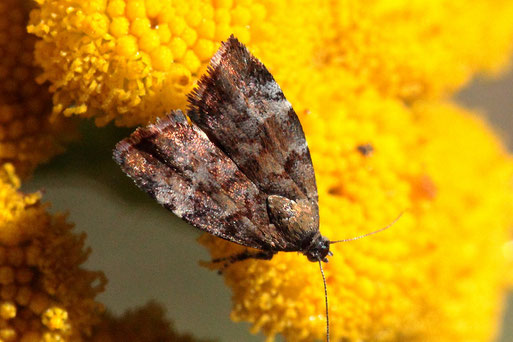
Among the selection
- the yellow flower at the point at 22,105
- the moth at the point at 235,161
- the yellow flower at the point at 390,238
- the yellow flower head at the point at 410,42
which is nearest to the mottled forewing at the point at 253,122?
the moth at the point at 235,161

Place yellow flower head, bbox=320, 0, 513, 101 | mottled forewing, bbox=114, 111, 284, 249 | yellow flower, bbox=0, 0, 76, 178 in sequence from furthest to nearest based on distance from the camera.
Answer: yellow flower head, bbox=320, 0, 513, 101, yellow flower, bbox=0, 0, 76, 178, mottled forewing, bbox=114, 111, 284, 249

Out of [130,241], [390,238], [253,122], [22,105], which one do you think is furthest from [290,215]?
[22,105]

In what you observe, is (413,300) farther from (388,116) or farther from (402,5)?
(402,5)

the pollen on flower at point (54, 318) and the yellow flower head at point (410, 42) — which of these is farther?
the yellow flower head at point (410, 42)

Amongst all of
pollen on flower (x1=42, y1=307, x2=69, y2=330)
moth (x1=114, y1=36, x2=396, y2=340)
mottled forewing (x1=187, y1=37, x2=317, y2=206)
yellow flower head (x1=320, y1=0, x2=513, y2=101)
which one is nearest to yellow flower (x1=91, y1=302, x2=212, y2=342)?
pollen on flower (x1=42, y1=307, x2=69, y2=330)

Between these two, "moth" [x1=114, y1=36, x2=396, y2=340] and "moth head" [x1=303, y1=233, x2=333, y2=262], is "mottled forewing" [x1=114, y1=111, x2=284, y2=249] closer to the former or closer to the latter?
"moth" [x1=114, y1=36, x2=396, y2=340]

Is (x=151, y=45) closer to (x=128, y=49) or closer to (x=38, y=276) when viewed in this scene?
(x=128, y=49)

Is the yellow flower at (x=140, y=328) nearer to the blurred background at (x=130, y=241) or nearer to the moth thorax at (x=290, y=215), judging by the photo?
the blurred background at (x=130, y=241)
